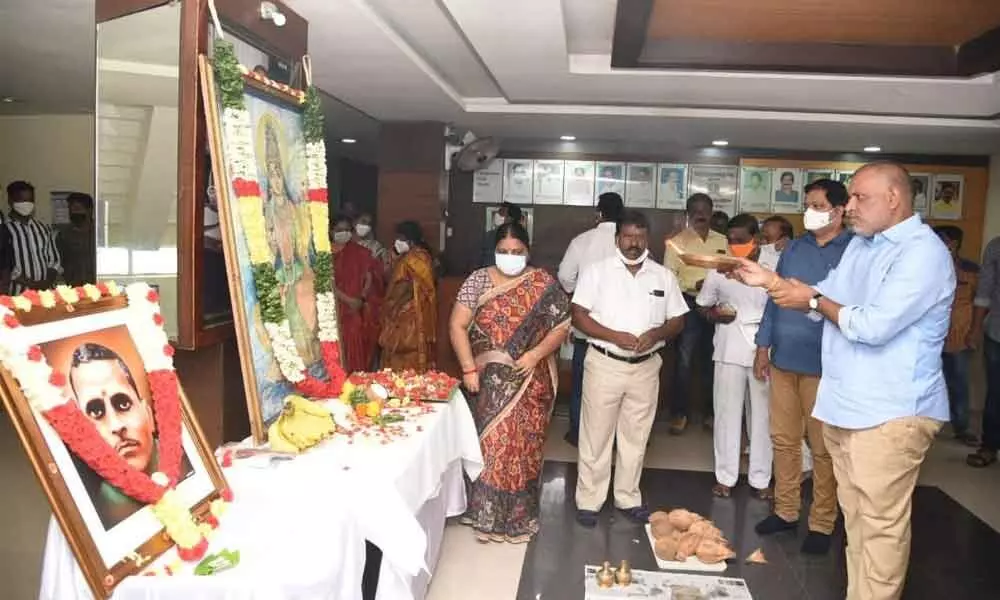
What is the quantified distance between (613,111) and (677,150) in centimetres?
215

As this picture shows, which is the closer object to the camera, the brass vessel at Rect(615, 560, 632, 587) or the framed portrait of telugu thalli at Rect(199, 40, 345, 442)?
the framed portrait of telugu thalli at Rect(199, 40, 345, 442)

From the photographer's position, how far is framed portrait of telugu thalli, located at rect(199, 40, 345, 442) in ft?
7.71

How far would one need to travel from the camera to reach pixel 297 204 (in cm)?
288

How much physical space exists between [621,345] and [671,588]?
3.71 ft

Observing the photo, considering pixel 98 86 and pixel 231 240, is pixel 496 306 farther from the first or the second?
pixel 98 86

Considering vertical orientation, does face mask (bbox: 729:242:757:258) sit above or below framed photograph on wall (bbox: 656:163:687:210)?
below

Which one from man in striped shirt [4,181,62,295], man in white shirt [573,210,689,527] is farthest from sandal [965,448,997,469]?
man in striped shirt [4,181,62,295]

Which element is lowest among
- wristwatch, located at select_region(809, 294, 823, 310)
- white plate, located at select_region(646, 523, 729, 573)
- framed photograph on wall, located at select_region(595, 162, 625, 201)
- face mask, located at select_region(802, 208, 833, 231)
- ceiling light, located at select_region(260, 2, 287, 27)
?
Answer: white plate, located at select_region(646, 523, 729, 573)

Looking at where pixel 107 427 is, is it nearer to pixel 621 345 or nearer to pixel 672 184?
pixel 621 345

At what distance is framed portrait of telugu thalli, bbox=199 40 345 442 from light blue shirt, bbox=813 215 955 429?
1853 mm

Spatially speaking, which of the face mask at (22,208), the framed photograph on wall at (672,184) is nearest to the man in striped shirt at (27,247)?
the face mask at (22,208)

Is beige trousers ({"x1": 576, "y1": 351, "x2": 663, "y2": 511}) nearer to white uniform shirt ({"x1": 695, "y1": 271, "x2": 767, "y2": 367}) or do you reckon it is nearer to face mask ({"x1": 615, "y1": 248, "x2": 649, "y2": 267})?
face mask ({"x1": 615, "y1": 248, "x2": 649, "y2": 267})

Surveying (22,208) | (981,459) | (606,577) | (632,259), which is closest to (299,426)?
(606,577)

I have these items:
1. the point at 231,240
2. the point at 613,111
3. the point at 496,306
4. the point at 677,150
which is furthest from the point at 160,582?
the point at 677,150
